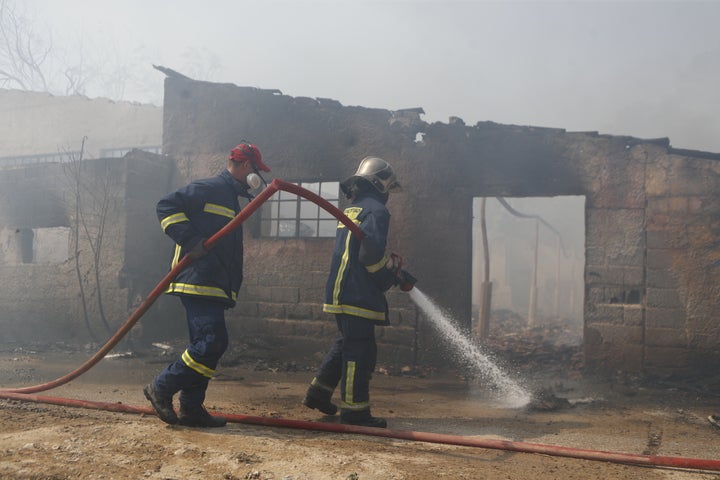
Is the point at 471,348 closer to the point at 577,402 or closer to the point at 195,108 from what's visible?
the point at 577,402

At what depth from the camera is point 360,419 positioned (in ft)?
12.7

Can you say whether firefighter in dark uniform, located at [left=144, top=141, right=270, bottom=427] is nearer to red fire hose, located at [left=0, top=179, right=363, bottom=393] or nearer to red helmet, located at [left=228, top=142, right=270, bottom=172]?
red fire hose, located at [left=0, top=179, right=363, bottom=393]

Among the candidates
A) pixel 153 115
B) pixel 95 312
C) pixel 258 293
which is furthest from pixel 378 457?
pixel 153 115

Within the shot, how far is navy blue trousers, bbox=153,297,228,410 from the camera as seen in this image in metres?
3.52

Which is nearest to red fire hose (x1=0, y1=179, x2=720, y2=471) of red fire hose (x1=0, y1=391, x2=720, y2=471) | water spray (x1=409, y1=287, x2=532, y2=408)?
red fire hose (x1=0, y1=391, x2=720, y2=471)

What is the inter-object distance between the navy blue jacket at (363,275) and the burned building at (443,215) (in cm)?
359

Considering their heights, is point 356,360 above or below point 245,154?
below

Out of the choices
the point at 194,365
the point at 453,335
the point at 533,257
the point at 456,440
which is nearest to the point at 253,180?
the point at 194,365

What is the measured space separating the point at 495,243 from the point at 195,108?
809 inches

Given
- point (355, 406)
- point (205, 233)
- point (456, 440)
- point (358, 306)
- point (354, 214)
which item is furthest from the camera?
point (354, 214)

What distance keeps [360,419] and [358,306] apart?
30.1 inches

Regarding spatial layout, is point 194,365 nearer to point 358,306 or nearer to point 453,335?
point 358,306

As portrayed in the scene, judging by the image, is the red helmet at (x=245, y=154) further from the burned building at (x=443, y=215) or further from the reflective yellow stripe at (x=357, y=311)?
the burned building at (x=443, y=215)

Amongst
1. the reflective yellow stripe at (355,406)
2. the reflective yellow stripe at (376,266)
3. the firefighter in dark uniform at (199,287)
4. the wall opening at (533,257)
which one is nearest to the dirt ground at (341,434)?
the firefighter in dark uniform at (199,287)
